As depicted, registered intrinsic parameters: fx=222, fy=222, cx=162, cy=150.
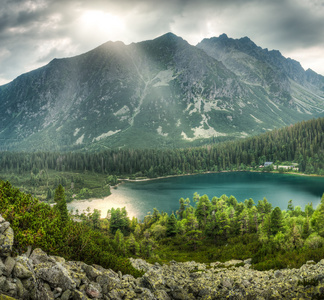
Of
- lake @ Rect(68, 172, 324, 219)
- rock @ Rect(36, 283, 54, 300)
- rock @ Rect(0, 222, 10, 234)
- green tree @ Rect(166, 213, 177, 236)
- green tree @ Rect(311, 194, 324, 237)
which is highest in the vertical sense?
rock @ Rect(0, 222, 10, 234)

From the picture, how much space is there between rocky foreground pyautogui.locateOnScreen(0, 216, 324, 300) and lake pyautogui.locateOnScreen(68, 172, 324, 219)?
267 feet

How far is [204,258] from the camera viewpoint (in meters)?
47.5

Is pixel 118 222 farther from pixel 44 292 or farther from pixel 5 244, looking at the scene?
pixel 5 244

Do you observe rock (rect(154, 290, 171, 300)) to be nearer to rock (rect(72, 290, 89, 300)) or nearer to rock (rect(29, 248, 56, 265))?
rock (rect(72, 290, 89, 300))

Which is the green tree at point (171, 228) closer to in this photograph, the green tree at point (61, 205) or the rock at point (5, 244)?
the green tree at point (61, 205)

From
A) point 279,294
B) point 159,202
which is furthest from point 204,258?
point 159,202

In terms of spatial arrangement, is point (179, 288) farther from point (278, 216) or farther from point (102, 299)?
point (278, 216)

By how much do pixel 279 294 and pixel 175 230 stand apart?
5411 centimetres

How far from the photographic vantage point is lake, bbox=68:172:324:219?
4520 inches

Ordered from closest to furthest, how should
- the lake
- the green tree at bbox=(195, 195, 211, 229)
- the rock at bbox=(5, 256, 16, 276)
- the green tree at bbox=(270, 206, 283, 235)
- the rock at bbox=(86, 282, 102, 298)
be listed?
the rock at bbox=(5, 256, 16, 276) < the rock at bbox=(86, 282, 102, 298) < the green tree at bbox=(270, 206, 283, 235) < the green tree at bbox=(195, 195, 211, 229) < the lake

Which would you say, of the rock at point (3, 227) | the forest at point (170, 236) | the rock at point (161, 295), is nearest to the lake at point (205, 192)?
the forest at point (170, 236)

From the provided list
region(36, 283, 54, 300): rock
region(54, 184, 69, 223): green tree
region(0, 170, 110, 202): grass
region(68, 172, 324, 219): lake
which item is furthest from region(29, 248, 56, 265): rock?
region(0, 170, 110, 202): grass

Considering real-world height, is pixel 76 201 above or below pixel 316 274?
below

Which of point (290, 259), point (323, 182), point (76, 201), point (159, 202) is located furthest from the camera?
point (323, 182)
